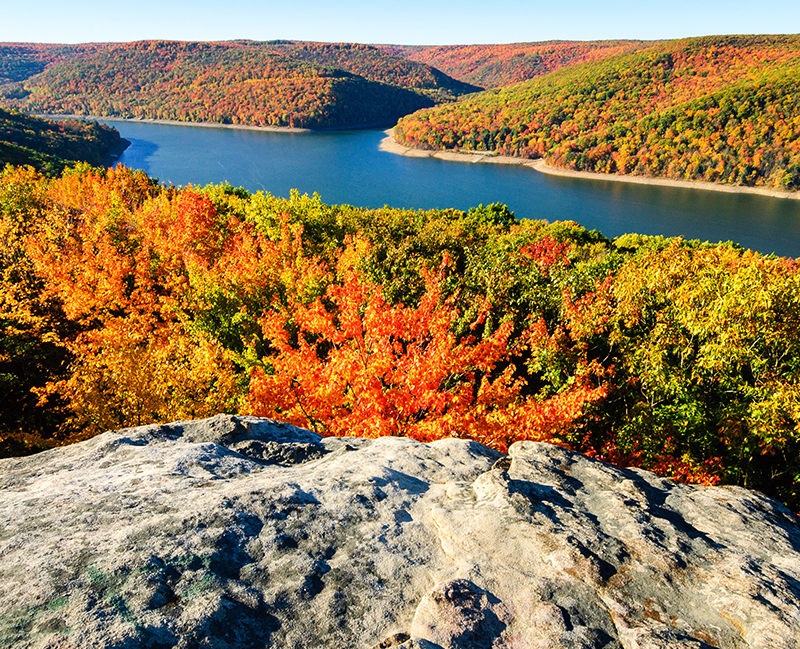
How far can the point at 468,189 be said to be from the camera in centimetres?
11156

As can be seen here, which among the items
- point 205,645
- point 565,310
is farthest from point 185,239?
point 205,645

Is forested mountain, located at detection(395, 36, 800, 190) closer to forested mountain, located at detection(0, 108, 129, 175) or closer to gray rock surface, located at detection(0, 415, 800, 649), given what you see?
forested mountain, located at detection(0, 108, 129, 175)

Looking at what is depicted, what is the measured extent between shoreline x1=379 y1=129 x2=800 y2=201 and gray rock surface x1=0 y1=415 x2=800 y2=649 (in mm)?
141410

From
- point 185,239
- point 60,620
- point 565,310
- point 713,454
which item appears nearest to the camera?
point 60,620

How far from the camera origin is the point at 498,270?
70.6ft

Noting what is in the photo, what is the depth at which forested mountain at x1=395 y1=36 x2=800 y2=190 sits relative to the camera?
12244cm

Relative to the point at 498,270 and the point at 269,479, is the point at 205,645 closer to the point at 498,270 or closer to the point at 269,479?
the point at 269,479

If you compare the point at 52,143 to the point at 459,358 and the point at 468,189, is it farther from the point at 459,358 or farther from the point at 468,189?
the point at 459,358

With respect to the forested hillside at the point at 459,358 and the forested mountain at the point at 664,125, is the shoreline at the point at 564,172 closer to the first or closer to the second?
the forested mountain at the point at 664,125

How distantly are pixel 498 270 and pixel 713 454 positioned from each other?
11.4m

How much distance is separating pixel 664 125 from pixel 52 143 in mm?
180915

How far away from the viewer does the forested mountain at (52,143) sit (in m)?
83.4

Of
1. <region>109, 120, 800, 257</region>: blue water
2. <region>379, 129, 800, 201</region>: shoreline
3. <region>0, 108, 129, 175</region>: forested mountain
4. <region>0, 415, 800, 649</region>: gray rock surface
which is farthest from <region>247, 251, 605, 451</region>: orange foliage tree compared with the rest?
<region>379, 129, 800, 201</region>: shoreline

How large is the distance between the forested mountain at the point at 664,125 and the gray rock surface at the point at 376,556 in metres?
144
